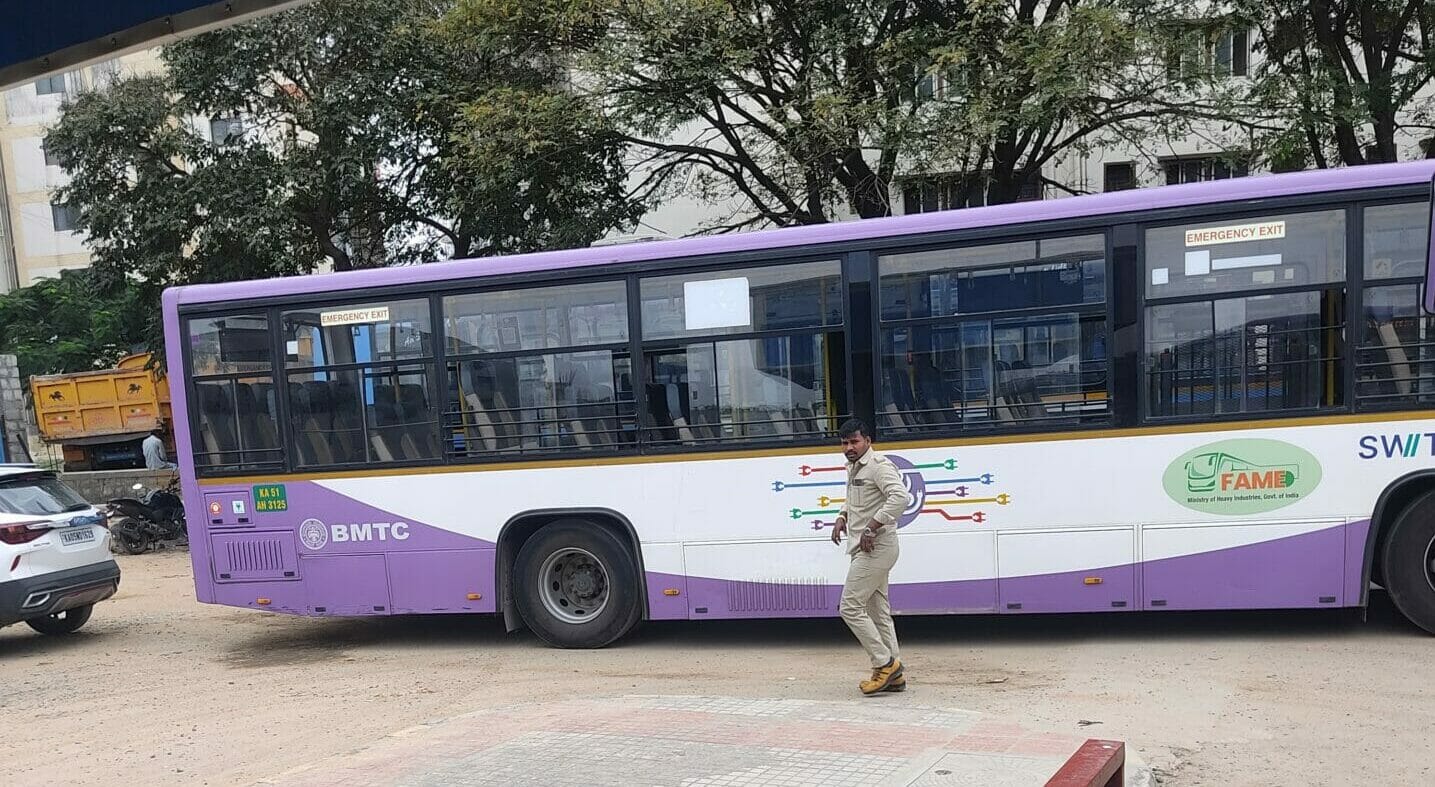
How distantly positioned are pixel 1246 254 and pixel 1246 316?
419 mm

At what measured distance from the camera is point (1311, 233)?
7.02 meters

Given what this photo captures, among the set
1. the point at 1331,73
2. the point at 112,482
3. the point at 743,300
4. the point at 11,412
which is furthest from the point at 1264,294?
the point at 11,412

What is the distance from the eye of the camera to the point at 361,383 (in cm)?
862

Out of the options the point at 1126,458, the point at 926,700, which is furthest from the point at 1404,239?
the point at 926,700

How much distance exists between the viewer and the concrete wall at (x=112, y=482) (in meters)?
18.6

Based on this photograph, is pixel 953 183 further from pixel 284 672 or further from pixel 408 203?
pixel 284 672

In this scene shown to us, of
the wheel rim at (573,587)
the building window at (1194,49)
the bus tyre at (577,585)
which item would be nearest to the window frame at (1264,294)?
the bus tyre at (577,585)

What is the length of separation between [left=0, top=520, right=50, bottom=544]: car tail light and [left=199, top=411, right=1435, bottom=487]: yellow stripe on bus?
1.89m

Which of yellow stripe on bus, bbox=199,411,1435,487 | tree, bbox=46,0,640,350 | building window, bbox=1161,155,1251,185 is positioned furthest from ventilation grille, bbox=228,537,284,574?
building window, bbox=1161,155,1251,185

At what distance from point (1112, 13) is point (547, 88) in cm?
743

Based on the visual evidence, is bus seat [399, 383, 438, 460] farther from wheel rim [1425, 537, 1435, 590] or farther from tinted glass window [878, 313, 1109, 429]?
wheel rim [1425, 537, 1435, 590]

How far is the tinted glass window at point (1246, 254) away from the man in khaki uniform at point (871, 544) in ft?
8.13

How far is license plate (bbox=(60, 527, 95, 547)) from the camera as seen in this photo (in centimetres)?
966

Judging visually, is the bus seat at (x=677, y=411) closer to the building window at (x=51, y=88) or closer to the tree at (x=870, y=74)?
the tree at (x=870, y=74)
